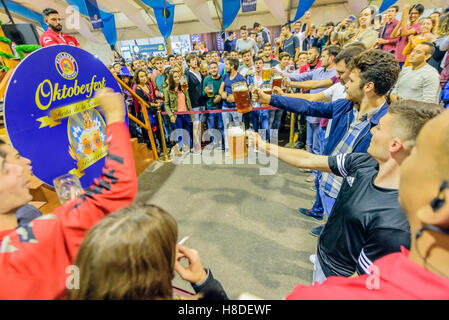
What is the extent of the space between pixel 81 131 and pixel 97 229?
1.50m

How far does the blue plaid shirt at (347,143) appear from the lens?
5.63 ft

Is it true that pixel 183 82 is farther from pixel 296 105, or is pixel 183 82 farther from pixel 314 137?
pixel 296 105

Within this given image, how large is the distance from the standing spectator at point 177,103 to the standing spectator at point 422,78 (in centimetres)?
393

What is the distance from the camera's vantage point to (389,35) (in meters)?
5.47

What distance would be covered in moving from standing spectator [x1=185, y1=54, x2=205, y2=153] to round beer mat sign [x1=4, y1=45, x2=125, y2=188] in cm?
304

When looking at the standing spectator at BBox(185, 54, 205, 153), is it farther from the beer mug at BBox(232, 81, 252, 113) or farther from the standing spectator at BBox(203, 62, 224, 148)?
the beer mug at BBox(232, 81, 252, 113)

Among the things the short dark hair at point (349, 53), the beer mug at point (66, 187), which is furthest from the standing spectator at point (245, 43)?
the beer mug at point (66, 187)

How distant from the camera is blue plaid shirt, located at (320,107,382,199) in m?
1.72

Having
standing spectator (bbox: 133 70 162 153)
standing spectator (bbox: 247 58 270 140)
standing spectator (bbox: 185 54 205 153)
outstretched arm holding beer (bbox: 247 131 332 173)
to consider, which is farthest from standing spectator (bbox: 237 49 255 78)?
outstretched arm holding beer (bbox: 247 131 332 173)

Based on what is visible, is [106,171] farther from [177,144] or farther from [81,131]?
[177,144]

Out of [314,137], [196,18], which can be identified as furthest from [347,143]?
[196,18]

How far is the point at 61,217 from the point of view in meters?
0.75

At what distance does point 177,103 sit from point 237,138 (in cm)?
330
